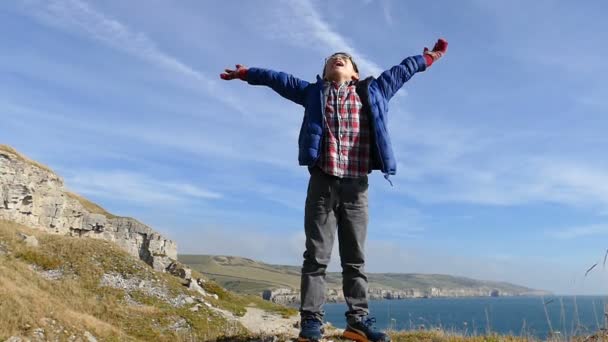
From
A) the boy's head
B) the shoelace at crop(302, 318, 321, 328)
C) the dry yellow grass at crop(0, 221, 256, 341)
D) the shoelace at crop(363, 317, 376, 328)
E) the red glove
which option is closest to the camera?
the shoelace at crop(302, 318, 321, 328)

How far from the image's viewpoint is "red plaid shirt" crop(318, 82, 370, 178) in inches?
199

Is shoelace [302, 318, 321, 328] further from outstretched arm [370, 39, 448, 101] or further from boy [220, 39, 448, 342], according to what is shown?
outstretched arm [370, 39, 448, 101]

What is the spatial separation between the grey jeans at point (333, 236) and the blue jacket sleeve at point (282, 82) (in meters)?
1.09

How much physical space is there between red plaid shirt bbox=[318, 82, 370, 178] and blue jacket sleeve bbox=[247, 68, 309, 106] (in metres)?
0.39

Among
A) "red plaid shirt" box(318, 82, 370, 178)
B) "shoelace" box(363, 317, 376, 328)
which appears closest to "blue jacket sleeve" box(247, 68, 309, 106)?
"red plaid shirt" box(318, 82, 370, 178)

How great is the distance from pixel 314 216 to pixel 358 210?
1.68 feet

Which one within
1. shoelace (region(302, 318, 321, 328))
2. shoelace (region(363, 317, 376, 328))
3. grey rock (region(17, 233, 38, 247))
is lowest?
shoelace (region(302, 318, 321, 328))

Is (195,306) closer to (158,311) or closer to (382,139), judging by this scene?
(158,311)

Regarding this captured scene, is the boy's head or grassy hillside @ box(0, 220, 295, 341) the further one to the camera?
grassy hillside @ box(0, 220, 295, 341)

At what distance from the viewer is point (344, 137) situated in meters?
5.18

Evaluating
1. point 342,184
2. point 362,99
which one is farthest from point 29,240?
point 362,99

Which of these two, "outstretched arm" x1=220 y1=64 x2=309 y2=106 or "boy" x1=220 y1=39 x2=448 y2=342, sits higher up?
"outstretched arm" x1=220 y1=64 x2=309 y2=106

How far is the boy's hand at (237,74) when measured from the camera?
5838 millimetres

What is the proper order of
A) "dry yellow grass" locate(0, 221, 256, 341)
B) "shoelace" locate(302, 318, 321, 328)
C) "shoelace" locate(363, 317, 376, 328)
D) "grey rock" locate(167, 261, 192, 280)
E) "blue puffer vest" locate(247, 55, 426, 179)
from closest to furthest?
"shoelace" locate(302, 318, 321, 328)
"blue puffer vest" locate(247, 55, 426, 179)
"shoelace" locate(363, 317, 376, 328)
"dry yellow grass" locate(0, 221, 256, 341)
"grey rock" locate(167, 261, 192, 280)
